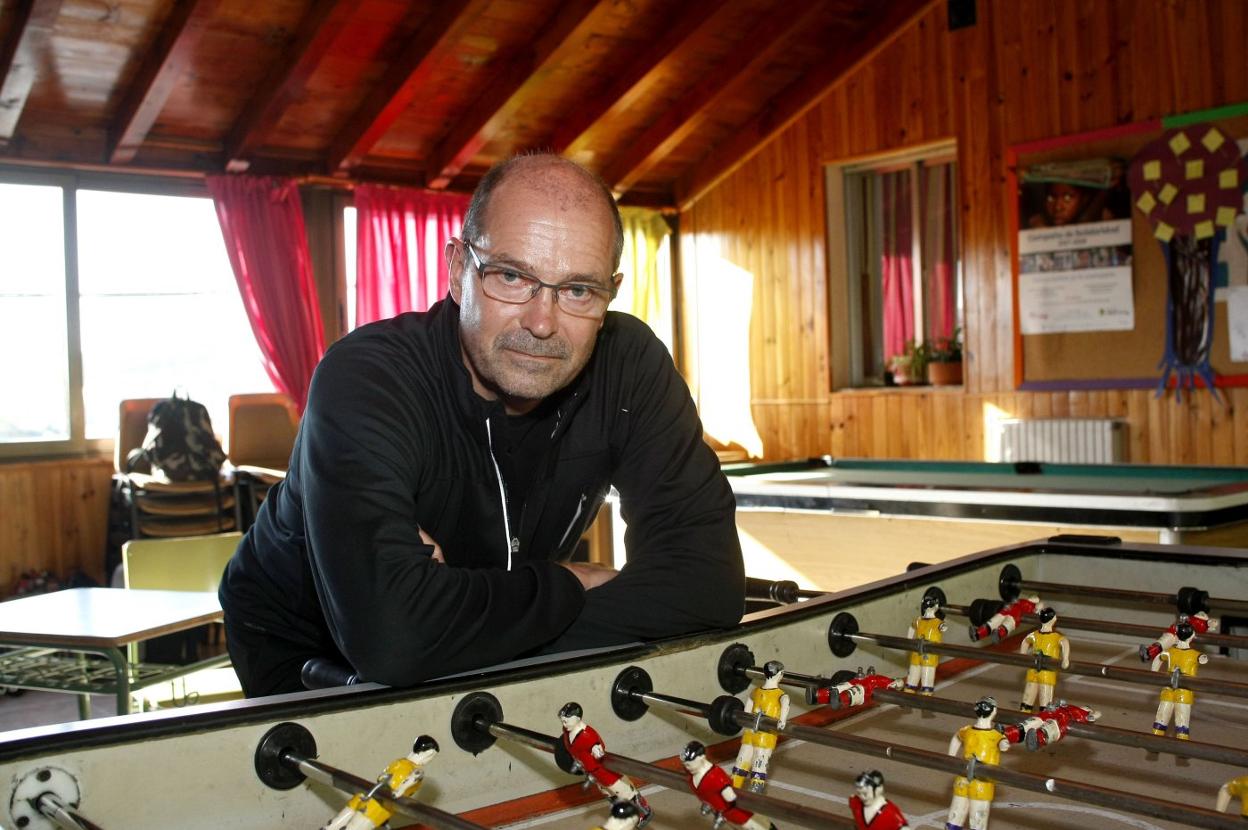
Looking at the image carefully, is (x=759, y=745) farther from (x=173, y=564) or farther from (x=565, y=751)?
(x=173, y=564)

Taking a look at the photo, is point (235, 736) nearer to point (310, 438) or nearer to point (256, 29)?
point (310, 438)

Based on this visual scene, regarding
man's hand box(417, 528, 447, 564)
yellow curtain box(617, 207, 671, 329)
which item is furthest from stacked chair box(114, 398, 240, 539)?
man's hand box(417, 528, 447, 564)

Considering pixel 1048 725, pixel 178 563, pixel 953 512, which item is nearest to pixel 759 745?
pixel 1048 725

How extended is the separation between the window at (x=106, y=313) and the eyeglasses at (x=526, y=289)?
194 inches

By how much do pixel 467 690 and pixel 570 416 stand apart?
22.9 inches

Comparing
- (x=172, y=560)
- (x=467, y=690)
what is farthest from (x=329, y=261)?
(x=467, y=690)

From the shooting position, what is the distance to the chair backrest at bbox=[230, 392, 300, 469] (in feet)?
19.6

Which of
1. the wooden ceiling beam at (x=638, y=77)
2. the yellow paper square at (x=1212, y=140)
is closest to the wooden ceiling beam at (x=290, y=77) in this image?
the wooden ceiling beam at (x=638, y=77)

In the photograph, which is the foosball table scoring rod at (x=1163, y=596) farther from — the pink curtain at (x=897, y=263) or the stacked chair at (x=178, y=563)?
the pink curtain at (x=897, y=263)

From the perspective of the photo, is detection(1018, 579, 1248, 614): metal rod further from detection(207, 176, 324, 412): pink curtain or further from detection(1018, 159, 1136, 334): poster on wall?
detection(207, 176, 324, 412): pink curtain

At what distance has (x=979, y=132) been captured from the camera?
6.56 metres

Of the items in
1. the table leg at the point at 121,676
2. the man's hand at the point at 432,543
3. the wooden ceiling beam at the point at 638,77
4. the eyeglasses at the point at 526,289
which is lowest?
the table leg at the point at 121,676

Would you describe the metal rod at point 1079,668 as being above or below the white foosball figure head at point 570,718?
below

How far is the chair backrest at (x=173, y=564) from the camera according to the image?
131 inches
